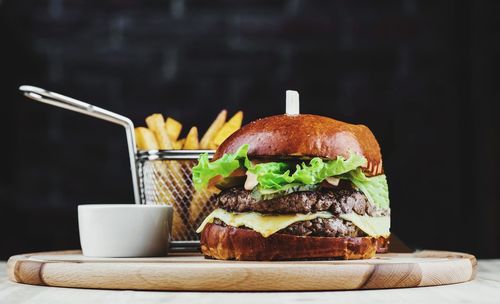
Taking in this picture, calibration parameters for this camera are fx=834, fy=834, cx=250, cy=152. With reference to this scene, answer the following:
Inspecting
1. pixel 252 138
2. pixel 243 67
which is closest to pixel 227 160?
pixel 252 138

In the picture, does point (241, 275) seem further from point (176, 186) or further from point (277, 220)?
point (176, 186)

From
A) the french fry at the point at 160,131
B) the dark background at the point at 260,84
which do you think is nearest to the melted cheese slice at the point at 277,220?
the french fry at the point at 160,131

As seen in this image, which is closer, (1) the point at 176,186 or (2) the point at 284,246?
(2) the point at 284,246

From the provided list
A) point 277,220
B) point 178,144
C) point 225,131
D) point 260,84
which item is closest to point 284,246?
point 277,220

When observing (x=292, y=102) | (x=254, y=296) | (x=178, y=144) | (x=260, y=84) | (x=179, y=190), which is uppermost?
(x=260, y=84)

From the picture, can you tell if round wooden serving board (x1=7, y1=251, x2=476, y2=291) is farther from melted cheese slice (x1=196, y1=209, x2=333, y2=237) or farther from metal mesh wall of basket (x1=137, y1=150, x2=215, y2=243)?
metal mesh wall of basket (x1=137, y1=150, x2=215, y2=243)
